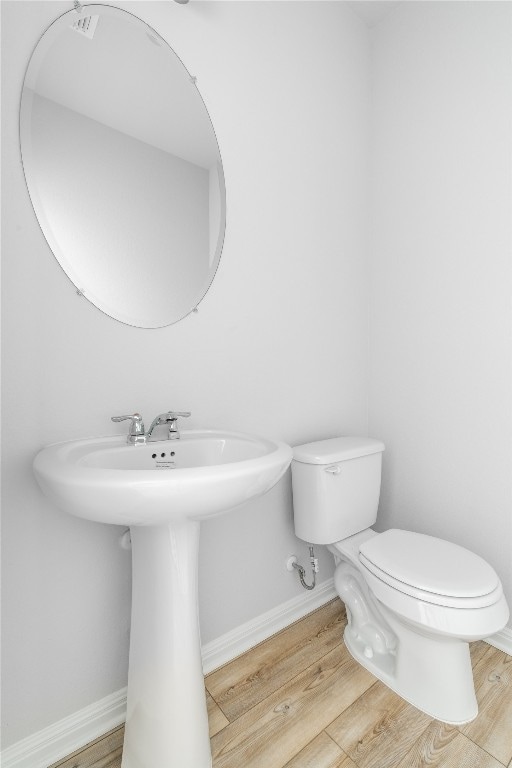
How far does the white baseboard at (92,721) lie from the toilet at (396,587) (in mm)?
363

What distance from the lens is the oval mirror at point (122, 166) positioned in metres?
0.99

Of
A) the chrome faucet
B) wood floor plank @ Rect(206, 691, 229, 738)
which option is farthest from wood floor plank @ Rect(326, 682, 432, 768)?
the chrome faucet

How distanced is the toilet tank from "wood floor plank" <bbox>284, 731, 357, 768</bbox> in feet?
1.78

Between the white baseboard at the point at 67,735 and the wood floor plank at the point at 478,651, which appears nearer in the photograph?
the white baseboard at the point at 67,735

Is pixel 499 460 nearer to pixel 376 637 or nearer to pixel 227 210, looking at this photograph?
pixel 376 637

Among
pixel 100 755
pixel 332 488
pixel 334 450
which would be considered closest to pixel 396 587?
pixel 332 488

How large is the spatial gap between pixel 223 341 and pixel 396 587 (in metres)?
0.93

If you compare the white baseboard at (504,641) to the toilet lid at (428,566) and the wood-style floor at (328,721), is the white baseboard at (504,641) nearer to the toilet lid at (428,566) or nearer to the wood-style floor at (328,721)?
Answer: the wood-style floor at (328,721)

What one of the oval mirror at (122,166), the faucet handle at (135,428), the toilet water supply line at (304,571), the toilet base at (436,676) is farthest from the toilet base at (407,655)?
the oval mirror at (122,166)

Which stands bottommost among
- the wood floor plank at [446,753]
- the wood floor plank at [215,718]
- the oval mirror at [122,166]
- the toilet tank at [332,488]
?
the wood floor plank at [446,753]

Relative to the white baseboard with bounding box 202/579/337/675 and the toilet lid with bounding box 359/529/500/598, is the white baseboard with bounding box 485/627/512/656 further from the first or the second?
the white baseboard with bounding box 202/579/337/675

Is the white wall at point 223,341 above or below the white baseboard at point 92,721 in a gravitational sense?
Answer: above

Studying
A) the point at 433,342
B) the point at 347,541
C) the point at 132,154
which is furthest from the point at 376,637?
the point at 132,154

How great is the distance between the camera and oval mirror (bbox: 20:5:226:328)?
99cm
